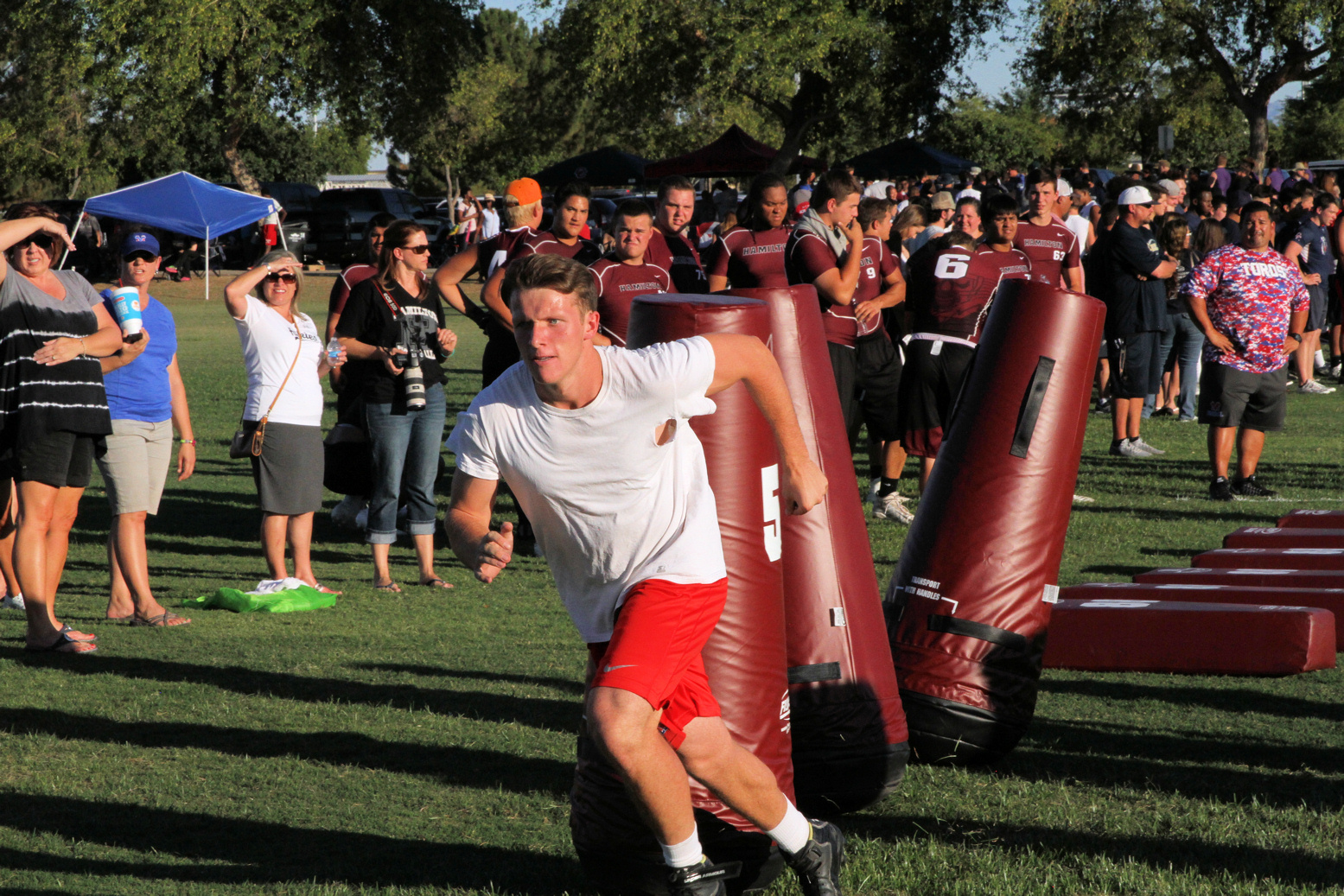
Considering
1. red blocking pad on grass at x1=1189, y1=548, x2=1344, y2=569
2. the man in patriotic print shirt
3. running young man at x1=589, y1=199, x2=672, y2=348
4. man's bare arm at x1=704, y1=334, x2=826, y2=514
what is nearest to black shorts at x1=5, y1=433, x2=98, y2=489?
running young man at x1=589, y1=199, x2=672, y2=348

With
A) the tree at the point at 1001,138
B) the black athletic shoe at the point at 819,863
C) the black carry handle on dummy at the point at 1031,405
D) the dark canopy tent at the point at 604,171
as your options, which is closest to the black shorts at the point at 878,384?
the black carry handle on dummy at the point at 1031,405

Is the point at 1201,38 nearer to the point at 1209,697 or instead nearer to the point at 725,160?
the point at 725,160

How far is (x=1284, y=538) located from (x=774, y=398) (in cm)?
550

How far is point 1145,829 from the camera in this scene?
166 inches

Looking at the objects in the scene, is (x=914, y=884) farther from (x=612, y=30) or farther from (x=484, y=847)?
(x=612, y=30)

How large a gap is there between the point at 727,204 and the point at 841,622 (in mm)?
21022

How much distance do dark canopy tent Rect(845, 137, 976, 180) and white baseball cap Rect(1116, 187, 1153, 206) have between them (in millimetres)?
17349

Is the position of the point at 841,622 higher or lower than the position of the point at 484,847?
higher

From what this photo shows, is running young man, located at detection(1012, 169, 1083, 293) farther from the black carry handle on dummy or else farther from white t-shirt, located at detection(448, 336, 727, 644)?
white t-shirt, located at detection(448, 336, 727, 644)

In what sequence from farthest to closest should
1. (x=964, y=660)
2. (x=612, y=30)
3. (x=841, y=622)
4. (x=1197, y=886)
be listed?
(x=612, y=30)
(x=964, y=660)
(x=841, y=622)
(x=1197, y=886)

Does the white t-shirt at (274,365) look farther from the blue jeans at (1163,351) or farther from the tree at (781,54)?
the tree at (781,54)

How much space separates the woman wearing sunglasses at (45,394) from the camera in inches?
240

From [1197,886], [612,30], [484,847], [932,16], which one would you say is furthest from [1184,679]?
[932,16]

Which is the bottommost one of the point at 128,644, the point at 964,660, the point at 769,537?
the point at 128,644
